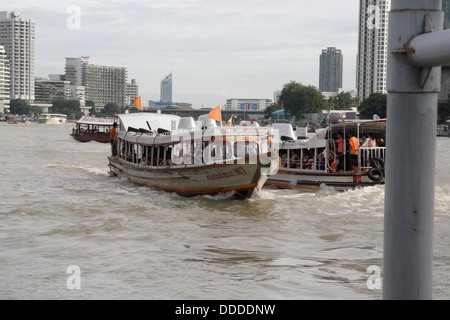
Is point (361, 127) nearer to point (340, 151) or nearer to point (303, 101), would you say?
point (340, 151)

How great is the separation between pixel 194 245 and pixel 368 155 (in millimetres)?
10192

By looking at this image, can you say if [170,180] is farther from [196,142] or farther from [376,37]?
[376,37]

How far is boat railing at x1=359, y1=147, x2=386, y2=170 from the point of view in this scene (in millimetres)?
20438

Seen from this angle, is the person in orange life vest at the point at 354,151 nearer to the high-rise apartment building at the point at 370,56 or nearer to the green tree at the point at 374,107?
the green tree at the point at 374,107

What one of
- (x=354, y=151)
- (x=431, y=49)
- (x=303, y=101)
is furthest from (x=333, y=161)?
(x=303, y=101)

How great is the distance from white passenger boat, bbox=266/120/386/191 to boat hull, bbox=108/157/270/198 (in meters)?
3.28

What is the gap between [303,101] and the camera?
492 feet

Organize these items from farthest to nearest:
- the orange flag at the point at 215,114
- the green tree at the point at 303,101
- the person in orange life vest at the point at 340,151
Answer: the green tree at the point at 303,101
the orange flag at the point at 215,114
the person in orange life vest at the point at 340,151

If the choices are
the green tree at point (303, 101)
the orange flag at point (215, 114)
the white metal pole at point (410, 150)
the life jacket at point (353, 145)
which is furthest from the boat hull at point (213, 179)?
the green tree at point (303, 101)

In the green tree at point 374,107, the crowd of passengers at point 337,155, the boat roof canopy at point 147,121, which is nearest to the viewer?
the crowd of passengers at point 337,155

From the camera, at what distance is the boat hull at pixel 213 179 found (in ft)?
58.7

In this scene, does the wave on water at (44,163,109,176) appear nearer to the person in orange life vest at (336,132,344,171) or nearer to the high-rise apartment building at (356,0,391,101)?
the person in orange life vest at (336,132,344,171)

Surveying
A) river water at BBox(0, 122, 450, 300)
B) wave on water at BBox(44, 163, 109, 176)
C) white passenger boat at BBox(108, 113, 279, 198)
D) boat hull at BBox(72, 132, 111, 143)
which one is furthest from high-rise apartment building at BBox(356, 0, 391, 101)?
river water at BBox(0, 122, 450, 300)
